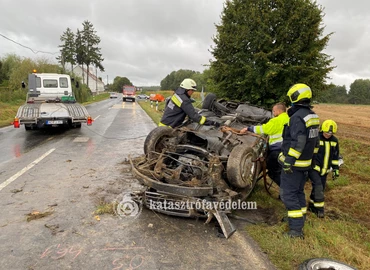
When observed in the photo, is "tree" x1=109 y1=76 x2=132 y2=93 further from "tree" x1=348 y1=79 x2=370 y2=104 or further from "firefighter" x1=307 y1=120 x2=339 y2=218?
"firefighter" x1=307 y1=120 x2=339 y2=218

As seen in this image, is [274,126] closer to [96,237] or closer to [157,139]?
[157,139]

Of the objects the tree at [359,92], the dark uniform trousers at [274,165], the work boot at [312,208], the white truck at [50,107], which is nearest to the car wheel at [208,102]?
the dark uniform trousers at [274,165]

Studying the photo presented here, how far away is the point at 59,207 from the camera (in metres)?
3.98

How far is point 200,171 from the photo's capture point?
13.0ft

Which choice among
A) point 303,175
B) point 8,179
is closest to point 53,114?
point 8,179

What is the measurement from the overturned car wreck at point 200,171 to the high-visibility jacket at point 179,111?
0.28 metres

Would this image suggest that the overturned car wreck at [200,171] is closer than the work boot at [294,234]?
Answer: No

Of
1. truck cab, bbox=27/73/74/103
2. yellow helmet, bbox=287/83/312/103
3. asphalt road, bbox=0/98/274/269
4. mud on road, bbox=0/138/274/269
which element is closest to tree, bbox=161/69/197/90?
truck cab, bbox=27/73/74/103

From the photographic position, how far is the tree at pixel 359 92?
296 ft

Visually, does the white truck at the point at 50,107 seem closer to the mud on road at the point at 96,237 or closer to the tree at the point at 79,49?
the mud on road at the point at 96,237

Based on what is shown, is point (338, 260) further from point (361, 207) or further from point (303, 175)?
point (361, 207)

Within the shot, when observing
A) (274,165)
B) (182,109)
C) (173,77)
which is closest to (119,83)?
(173,77)

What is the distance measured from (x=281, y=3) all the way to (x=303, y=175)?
20.9 ft

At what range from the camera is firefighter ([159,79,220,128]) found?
4.96m
